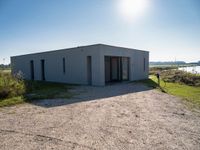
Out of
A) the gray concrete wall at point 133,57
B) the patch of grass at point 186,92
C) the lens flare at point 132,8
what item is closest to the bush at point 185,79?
the gray concrete wall at point 133,57

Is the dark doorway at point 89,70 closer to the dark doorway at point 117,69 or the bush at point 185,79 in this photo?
the dark doorway at point 117,69

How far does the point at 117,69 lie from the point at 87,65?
4.26m

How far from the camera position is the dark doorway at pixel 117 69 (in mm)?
16328

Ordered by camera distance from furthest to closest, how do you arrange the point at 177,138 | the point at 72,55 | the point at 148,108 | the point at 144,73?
1. the point at 144,73
2. the point at 72,55
3. the point at 148,108
4. the point at 177,138

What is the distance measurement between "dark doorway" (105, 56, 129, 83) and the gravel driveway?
34.6 feet

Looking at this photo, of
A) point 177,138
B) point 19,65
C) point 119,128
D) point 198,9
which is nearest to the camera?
point 177,138

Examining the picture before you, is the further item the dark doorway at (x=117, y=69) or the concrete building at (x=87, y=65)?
the dark doorway at (x=117, y=69)

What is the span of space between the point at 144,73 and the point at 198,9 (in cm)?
973

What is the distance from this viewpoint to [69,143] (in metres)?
3.21

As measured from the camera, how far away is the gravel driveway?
10.4 feet

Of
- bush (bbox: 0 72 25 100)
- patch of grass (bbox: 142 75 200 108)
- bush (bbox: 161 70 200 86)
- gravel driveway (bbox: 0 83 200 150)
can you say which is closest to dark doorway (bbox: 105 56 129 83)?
patch of grass (bbox: 142 75 200 108)

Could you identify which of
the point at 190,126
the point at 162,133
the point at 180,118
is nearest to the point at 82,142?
the point at 162,133

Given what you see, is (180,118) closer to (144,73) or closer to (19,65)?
(144,73)

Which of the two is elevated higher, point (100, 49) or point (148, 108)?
point (100, 49)
